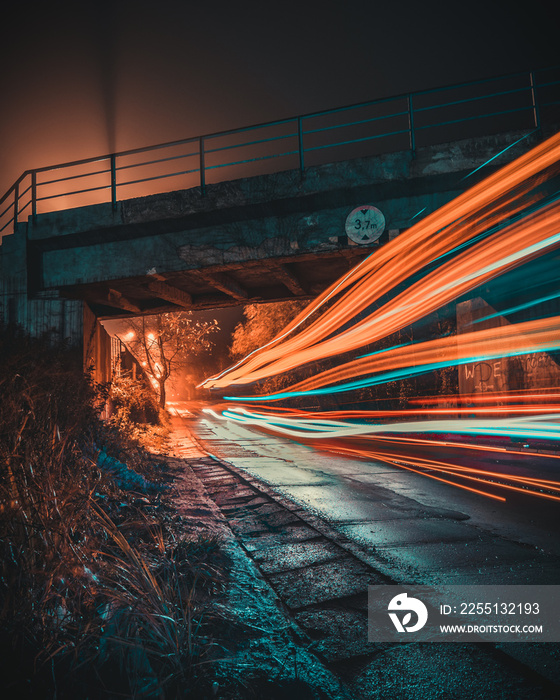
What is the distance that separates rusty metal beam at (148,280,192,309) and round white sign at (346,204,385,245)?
16.4 feet

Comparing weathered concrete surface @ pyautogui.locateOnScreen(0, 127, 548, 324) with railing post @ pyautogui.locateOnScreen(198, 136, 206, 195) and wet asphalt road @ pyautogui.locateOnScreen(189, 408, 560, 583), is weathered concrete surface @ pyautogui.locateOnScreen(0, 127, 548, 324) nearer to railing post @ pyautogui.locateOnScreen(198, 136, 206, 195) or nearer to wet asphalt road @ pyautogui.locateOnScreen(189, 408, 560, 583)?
railing post @ pyautogui.locateOnScreen(198, 136, 206, 195)

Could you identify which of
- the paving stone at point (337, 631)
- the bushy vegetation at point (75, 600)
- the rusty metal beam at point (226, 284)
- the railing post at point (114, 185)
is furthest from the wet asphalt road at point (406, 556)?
the railing post at point (114, 185)

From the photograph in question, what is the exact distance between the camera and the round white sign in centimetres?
878

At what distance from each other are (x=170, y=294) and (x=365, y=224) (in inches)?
222

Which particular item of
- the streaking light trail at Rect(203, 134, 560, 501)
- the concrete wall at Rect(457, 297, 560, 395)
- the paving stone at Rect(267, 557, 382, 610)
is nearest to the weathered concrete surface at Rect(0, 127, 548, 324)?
the streaking light trail at Rect(203, 134, 560, 501)

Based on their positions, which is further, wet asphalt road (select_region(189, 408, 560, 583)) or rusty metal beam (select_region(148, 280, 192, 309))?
rusty metal beam (select_region(148, 280, 192, 309))

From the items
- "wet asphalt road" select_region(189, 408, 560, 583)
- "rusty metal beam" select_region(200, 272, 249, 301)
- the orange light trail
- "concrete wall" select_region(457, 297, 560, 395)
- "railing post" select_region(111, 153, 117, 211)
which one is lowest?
"wet asphalt road" select_region(189, 408, 560, 583)

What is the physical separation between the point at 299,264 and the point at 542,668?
9327 millimetres

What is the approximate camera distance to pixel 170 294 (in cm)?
1162

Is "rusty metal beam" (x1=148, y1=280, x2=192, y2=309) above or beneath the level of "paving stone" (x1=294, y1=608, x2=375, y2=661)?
above

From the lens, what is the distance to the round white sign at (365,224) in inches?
346

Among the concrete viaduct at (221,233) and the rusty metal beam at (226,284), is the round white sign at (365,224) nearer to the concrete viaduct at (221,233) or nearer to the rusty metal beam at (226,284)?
the concrete viaduct at (221,233)

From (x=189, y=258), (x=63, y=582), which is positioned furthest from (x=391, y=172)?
(x=63, y=582)

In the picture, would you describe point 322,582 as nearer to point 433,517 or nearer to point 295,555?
point 295,555
